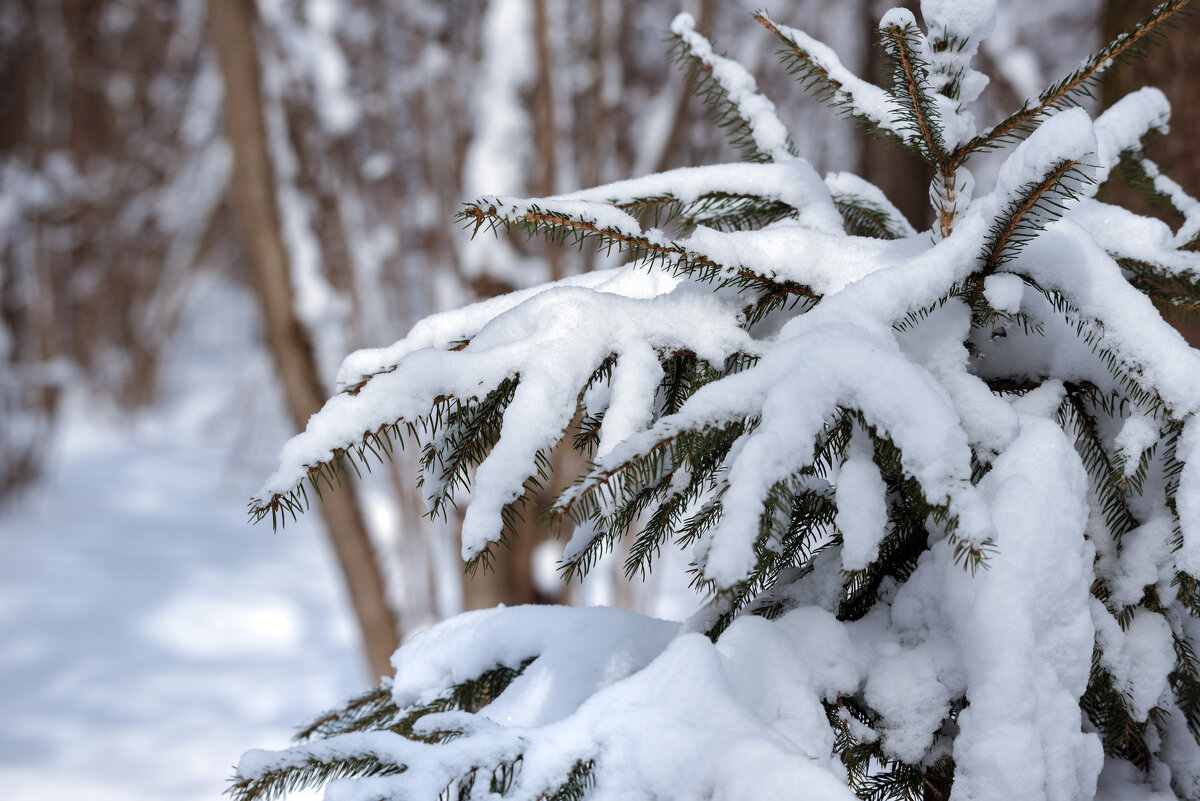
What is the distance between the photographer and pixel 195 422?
904 cm

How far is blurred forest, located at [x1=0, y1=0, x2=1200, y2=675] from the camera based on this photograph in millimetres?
2963

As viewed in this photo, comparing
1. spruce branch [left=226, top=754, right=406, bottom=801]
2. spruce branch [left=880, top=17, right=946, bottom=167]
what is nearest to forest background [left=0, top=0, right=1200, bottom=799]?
spruce branch [left=880, top=17, right=946, bottom=167]

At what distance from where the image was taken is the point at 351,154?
4301 millimetres

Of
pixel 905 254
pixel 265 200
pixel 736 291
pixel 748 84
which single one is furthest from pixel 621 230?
pixel 265 200

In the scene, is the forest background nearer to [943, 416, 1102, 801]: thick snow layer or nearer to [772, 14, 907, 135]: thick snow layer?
[772, 14, 907, 135]: thick snow layer

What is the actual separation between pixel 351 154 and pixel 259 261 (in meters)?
1.45

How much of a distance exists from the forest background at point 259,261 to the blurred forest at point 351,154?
0.02 metres

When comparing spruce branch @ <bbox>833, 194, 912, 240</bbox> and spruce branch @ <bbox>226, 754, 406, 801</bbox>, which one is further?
spruce branch @ <bbox>833, 194, 912, 240</bbox>

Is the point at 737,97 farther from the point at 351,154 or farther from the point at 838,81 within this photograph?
the point at 351,154

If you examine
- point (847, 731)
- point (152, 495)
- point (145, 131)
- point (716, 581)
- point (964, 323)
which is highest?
point (145, 131)

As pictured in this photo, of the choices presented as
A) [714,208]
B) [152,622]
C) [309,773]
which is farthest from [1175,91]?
[152,622]

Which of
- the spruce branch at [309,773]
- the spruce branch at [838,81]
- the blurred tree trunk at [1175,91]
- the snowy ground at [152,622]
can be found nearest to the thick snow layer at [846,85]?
the spruce branch at [838,81]

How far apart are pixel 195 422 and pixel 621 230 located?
30.3ft

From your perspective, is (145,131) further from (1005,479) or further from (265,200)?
(1005,479)
